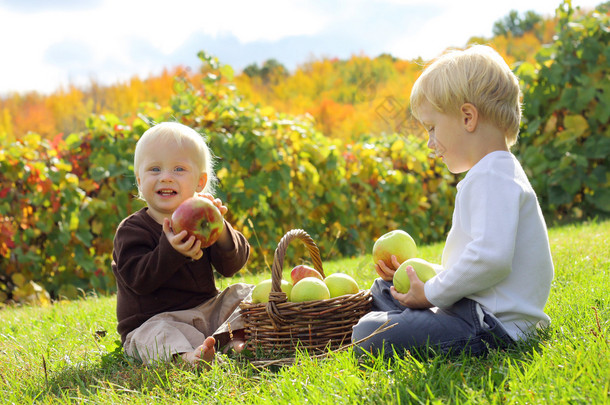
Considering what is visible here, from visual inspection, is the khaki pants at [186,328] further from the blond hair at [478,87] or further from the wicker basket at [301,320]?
the blond hair at [478,87]

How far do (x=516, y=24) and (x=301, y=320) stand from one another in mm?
36543

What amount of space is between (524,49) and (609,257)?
25.1 meters

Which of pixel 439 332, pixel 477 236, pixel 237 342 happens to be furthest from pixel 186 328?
pixel 477 236

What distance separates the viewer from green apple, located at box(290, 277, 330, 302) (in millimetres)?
2584

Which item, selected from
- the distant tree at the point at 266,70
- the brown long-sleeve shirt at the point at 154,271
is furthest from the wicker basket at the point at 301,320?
the distant tree at the point at 266,70

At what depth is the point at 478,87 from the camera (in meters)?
2.32

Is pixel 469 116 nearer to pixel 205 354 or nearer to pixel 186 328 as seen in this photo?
pixel 205 354

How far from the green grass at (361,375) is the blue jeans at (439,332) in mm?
62

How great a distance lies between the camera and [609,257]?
12.5 feet

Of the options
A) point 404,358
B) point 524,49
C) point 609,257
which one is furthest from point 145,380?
point 524,49

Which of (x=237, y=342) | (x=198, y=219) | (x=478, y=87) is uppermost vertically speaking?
(x=478, y=87)

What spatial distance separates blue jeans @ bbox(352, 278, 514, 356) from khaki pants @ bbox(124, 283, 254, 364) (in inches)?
30.3

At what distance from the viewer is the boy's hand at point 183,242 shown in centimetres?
272

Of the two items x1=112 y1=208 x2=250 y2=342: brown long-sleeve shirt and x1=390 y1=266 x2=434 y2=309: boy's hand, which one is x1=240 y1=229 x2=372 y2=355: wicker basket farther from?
x1=112 y1=208 x2=250 y2=342: brown long-sleeve shirt
